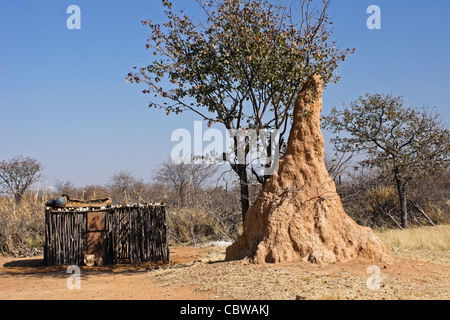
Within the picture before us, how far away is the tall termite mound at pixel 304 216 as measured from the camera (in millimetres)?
6965

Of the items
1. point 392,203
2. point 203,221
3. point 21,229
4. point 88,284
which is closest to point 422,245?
point 392,203

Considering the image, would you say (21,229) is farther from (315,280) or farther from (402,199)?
(402,199)

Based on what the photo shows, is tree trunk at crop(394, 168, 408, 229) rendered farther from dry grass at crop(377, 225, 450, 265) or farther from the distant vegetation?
dry grass at crop(377, 225, 450, 265)

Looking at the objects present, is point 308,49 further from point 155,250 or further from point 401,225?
point 401,225

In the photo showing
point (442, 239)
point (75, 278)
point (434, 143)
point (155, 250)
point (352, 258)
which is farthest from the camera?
point (434, 143)

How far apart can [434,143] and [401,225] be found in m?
2.80

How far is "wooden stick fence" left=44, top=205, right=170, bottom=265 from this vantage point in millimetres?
10477

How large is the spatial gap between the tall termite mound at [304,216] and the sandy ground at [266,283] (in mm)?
285

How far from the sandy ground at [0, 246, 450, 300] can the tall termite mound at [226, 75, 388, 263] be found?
0.28 meters

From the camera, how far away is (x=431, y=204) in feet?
49.5

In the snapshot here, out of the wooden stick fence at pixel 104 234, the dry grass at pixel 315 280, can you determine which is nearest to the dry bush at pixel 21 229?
the wooden stick fence at pixel 104 234

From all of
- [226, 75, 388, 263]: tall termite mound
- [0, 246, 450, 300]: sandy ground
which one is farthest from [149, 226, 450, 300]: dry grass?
[226, 75, 388, 263]: tall termite mound
